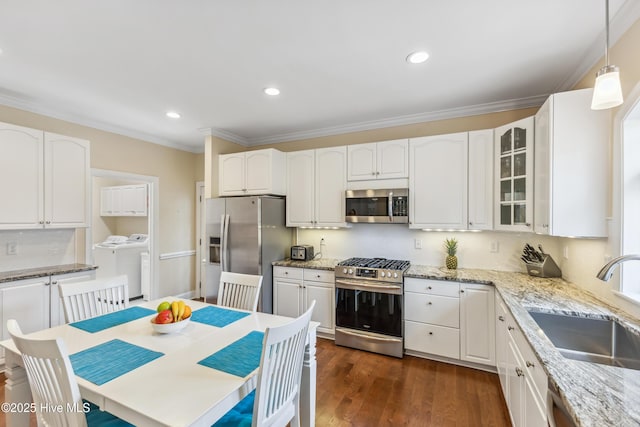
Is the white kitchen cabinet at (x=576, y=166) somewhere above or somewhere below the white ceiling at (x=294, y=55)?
below

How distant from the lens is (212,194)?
3.98 m

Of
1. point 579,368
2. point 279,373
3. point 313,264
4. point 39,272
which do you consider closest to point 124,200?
point 39,272

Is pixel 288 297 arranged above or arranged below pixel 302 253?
below

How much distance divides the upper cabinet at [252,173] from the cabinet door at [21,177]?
183cm

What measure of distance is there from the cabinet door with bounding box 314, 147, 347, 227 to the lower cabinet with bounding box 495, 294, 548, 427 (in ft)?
6.26

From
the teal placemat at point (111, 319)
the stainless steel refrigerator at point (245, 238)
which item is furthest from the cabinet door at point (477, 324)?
the teal placemat at point (111, 319)

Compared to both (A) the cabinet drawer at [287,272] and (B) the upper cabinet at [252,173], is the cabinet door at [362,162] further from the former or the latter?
(A) the cabinet drawer at [287,272]

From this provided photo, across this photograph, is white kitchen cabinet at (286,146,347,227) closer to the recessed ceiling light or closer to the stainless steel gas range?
the stainless steel gas range

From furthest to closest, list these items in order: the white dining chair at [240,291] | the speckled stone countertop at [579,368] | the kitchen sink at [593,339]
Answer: the white dining chair at [240,291], the kitchen sink at [593,339], the speckled stone countertop at [579,368]

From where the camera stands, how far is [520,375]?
1600mm

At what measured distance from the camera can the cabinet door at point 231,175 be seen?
12.7 ft

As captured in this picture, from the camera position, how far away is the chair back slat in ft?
3.84

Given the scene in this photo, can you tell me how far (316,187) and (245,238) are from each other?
109 cm

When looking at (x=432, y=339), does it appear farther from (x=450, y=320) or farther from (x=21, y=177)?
(x=21, y=177)
